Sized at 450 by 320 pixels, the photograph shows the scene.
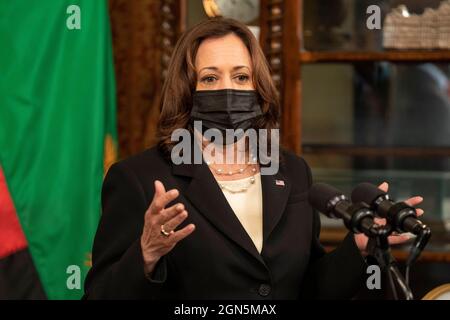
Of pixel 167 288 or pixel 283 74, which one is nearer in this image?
pixel 167 288

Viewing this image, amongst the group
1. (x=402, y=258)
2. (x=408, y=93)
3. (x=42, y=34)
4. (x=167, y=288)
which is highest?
(x=42, y=34)

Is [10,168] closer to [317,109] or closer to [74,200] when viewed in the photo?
[74,200]

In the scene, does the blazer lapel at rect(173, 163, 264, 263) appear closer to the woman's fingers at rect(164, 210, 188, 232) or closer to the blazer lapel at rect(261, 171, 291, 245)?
the blazer lapel at rect(261, 171, 291, 245)

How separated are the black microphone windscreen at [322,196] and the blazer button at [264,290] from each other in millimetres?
416

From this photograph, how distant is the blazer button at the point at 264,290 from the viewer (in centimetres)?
176

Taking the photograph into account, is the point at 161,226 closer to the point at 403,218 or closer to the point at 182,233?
the point at 182,233

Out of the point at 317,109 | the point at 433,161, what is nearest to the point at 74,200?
the point at 317,109

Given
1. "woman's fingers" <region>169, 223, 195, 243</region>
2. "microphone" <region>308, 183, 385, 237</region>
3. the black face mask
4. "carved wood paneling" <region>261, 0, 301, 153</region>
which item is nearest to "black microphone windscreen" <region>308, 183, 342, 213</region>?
"microphone" <region>308, 183, 385, 237</region>

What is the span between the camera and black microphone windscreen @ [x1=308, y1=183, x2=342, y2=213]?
138 cm

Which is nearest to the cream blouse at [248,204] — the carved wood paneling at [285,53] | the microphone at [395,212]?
the microphone at [395,212]

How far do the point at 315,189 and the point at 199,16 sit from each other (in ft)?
5.41

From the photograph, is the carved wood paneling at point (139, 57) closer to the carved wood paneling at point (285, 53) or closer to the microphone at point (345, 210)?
the carved wood paneling at point (285, 53)

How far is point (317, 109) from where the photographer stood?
3.27m

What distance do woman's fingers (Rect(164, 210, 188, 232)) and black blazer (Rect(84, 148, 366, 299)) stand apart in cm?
22
